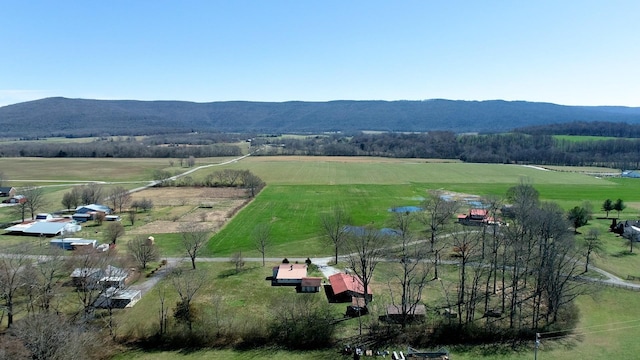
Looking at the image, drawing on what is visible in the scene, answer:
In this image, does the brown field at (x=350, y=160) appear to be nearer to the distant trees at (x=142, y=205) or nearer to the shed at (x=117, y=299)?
the distant trees at (x=142, y=205)

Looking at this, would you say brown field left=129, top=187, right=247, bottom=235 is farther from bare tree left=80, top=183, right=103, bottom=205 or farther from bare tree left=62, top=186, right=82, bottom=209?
bare tree left=62, top=186, right=82, bottom=209

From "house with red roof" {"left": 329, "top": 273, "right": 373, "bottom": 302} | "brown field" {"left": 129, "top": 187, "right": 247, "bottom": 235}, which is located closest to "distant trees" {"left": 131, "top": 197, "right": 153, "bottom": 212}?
"brown field" {"left": 129, "top": 187, "right": 247, "bottom": 235}

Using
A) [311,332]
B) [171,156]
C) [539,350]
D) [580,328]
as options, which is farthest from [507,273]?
[171,156]

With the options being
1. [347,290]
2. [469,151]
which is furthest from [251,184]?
[469,151]

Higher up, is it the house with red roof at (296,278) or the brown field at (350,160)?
the brown field at (350,160)

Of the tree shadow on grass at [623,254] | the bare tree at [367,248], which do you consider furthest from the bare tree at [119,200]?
the tree shadow on grass at [623,254]

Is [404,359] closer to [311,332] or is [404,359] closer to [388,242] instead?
[311,332]
